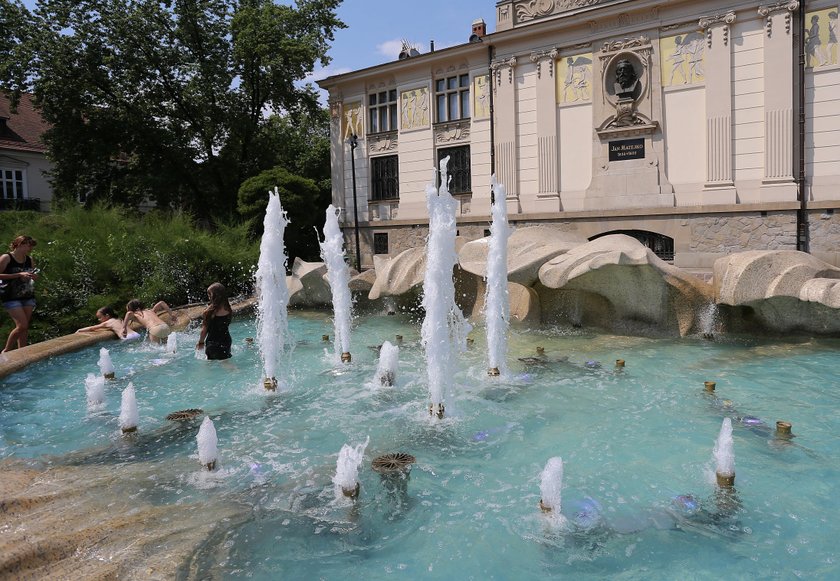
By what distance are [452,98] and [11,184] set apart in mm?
24716

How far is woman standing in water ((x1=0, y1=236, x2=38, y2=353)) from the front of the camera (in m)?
8.05

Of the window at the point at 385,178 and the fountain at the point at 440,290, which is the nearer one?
the fountain at the point at 440,290

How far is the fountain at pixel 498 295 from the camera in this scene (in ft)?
26.1

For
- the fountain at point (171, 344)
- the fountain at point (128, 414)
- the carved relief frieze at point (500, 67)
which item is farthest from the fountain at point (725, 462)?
the carved relief frieze at point (500, 67)

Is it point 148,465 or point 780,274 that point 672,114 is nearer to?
point 780,274

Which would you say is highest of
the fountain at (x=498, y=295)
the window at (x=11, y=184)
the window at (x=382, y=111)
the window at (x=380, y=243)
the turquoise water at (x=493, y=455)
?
the window at (x=382, y=111)

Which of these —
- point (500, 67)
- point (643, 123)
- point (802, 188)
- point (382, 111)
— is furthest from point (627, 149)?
point (382, 111)

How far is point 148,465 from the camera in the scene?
4957 millimetres

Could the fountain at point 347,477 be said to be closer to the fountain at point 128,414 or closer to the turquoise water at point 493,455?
the turquoise water at point 493,455

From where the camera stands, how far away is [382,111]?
24.0 m

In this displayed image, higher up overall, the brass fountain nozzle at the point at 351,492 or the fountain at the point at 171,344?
the fountain at the point at 171,344

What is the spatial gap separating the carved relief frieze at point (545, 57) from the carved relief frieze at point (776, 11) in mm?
5866

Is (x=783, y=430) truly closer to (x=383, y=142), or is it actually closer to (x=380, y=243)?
(x=380, y=243)

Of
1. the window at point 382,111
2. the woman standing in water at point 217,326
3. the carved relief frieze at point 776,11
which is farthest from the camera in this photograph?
the window at point 382,111
